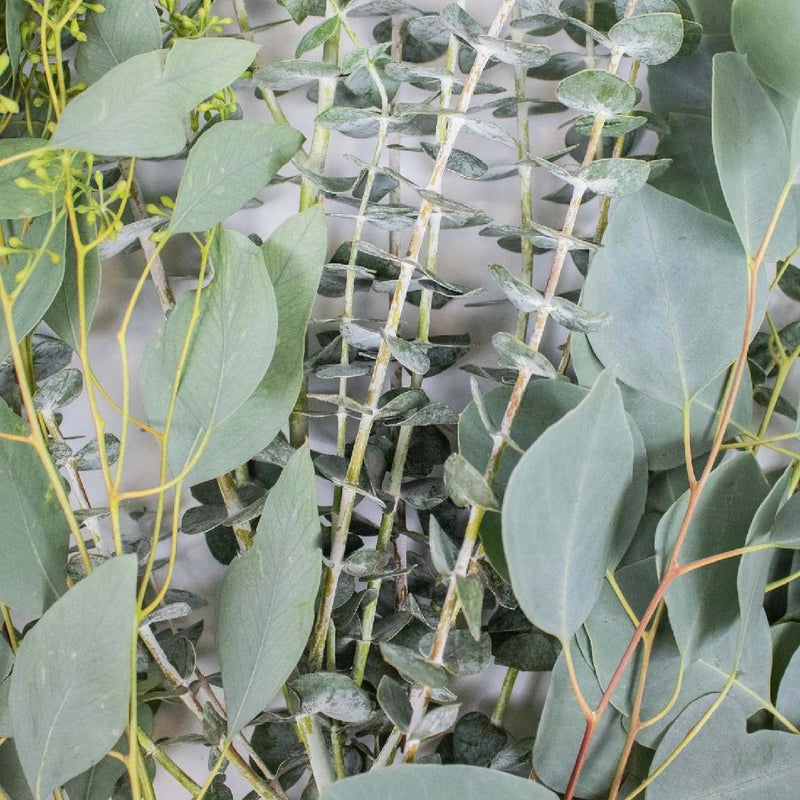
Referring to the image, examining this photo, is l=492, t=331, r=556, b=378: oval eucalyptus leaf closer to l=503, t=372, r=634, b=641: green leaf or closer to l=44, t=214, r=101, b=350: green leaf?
l=503, t=372, r=634, b=641: green leaf

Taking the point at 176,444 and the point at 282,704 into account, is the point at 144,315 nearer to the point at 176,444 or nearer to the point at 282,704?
the point at 176,444

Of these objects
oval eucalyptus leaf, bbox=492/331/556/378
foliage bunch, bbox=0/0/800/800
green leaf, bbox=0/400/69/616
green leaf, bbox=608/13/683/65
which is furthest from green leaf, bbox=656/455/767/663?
green leaf, bbox=0/400/69/616

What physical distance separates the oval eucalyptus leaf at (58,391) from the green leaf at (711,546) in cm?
34

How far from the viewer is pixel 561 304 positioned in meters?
0.41

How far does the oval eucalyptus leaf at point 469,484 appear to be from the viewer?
0.39 m

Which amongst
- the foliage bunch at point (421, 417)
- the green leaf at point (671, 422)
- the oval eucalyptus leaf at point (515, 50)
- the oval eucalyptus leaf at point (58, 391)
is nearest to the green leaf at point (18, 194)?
the foliage bunch at point (421, 417)

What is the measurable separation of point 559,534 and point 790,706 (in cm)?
20

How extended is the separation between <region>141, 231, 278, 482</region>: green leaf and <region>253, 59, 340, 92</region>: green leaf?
0.09 meters

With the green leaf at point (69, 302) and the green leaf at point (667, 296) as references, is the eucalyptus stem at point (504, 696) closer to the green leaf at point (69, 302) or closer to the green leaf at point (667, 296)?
the green leaf at point (667, 296)

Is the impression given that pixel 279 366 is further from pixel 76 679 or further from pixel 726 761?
pixel 726 761

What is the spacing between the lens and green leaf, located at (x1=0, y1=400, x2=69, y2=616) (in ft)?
1.44

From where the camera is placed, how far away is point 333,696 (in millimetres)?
468

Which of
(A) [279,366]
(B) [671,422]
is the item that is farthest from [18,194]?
(B) [671,422]

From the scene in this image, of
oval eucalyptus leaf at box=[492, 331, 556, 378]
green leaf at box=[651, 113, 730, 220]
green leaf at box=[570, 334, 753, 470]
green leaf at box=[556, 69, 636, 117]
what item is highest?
green leaf at box=[556, 69, 636, 117]
